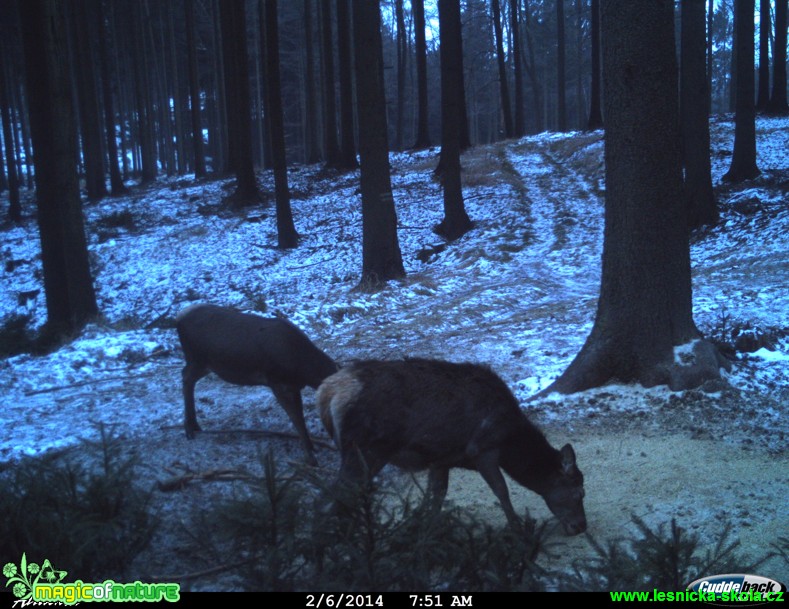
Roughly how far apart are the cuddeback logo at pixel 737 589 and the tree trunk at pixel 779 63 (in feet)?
87.7

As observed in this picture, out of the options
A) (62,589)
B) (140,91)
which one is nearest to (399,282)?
(62,589)

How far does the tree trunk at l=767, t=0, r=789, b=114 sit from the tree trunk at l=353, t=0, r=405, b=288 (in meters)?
17.3

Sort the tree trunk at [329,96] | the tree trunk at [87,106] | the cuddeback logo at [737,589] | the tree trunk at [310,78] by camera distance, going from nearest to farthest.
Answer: the cuddeback logo at [737,589], the tree trunk at [329,96], the tree trunk at [87,106], the tree trunk at [310,78]

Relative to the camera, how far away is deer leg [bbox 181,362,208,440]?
800 centimetres

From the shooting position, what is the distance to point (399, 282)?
1576 cm

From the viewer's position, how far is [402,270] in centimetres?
1622

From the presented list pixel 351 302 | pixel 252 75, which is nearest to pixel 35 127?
pixel 351 302

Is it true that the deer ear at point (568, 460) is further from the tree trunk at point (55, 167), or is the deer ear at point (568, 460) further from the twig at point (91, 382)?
the tree trunk at point (55, 167)

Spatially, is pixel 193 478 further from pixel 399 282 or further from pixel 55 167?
pixel 55 167

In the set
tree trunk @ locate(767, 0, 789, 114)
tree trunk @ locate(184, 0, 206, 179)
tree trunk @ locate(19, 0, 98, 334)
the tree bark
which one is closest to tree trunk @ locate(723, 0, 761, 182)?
tree trunk @ locate(767, 0, 789, 114)

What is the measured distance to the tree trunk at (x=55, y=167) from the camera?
47.2ft

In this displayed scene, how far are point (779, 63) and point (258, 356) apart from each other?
26.6 m

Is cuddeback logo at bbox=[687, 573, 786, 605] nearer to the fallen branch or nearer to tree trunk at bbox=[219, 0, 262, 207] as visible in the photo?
the fallen branch

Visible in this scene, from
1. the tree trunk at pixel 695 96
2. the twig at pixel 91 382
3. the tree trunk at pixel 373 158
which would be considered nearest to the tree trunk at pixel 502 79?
the tree trunk at pixel 695 96
